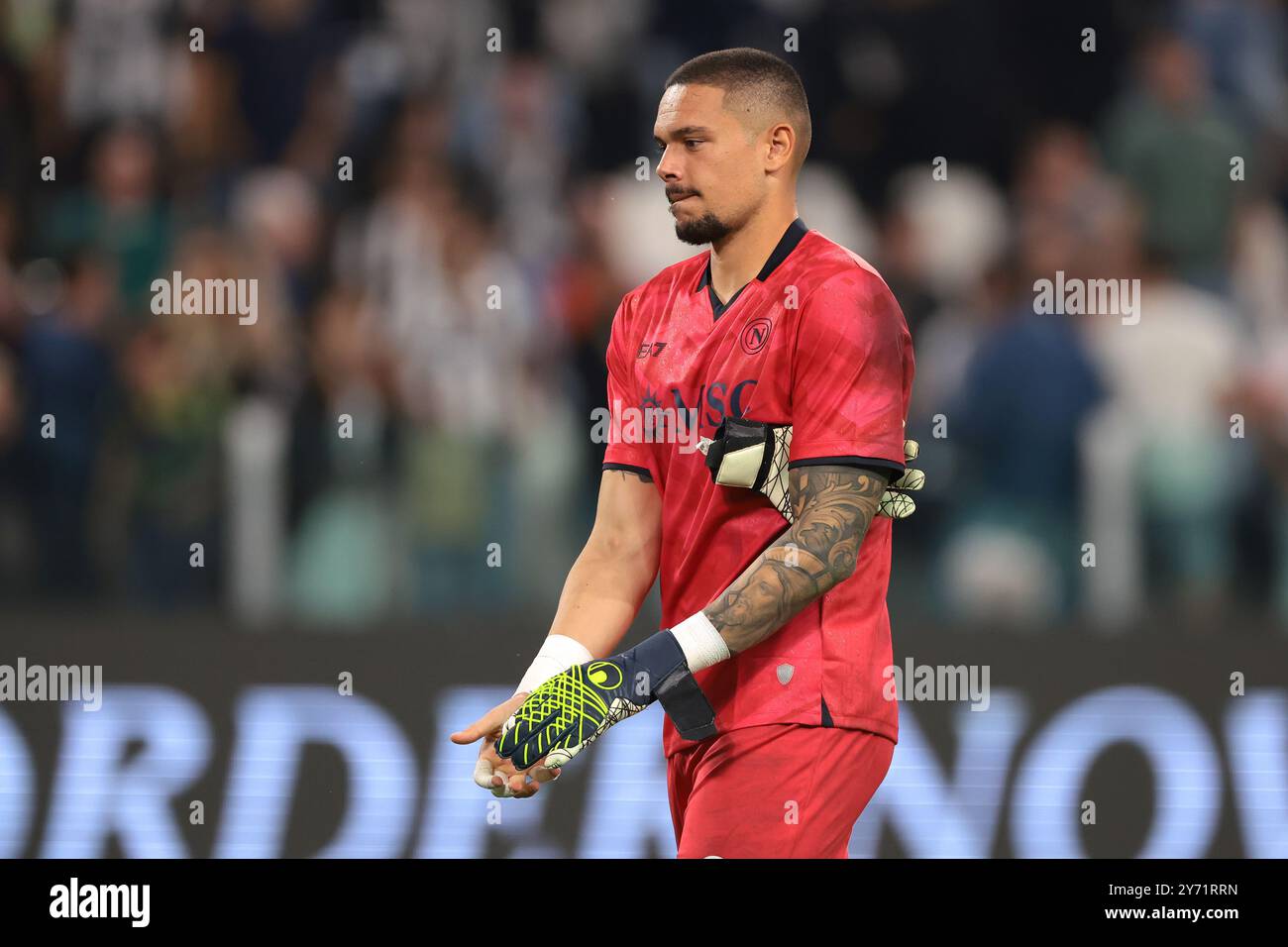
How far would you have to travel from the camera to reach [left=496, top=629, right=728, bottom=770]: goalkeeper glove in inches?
160

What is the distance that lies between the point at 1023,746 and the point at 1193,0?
4.19 meters

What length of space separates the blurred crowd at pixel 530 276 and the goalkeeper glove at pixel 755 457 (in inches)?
151

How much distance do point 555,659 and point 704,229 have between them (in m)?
1.05

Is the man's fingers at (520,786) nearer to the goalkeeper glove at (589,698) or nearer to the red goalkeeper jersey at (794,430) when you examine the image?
the goalkeeper glove at (589,698)

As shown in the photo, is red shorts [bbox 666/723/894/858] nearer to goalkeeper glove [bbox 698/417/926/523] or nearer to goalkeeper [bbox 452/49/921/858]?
goalkeeper [bbox 452/49/921/858]

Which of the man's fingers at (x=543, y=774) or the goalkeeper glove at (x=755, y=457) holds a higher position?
the goalkeeper glove at (x=755, y=457)

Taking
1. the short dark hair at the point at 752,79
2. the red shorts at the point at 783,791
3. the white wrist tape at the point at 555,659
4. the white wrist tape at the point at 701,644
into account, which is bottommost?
the red shorts at the point at 783,791

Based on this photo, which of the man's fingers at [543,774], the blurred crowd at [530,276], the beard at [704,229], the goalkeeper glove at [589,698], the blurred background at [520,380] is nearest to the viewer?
the goalkeeper glove at [589,698]

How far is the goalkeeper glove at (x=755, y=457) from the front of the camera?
4281mm

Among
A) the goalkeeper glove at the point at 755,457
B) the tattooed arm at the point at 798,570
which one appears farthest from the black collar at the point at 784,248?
the tattooed arm at the point at 798,570

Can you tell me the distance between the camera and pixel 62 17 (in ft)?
33.5

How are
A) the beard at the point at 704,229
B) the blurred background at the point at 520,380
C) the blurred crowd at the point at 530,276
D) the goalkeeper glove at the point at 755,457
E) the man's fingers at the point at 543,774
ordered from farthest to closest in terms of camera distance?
the blurred crowd at the point at 530,276, the blurred background at the point at 520,380, the beard at the point at 704,229, the goalkeeper glove at the point at 755,457, the man's fingers at the point at 543,774

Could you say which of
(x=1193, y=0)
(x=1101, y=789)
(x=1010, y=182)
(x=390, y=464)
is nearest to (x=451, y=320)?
(x=390, y=464)

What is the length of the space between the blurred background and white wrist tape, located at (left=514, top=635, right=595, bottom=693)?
129 inches
